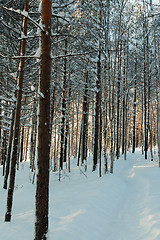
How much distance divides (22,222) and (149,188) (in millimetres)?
4896

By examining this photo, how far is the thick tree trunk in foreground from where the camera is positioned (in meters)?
3.35

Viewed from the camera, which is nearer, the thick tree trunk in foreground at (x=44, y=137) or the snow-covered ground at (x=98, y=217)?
the thick tree trunk in foreground at (x=44, y=137)

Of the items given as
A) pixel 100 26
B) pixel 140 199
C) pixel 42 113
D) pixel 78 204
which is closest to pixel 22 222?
pixel 78 204

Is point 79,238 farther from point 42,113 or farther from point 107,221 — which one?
point 42,113

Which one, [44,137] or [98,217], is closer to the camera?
[44,137]

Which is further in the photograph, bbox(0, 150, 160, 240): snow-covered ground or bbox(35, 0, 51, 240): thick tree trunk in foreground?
bbox(0, 150, 160, 240): snow-covered ground

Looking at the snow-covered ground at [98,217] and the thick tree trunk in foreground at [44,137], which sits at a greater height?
the thick tree trunk in foreground at [44,137]

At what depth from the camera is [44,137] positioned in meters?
3.49

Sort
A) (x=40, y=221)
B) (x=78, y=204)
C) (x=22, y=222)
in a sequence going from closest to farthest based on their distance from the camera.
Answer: (x=40, y=221), (x=22, y=222), (x=78, y=204)

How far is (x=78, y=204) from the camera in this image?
18.7 ft

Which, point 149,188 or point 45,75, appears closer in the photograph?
point 45,75

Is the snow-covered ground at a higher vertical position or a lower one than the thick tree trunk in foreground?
lower

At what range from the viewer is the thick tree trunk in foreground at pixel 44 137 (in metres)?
3.35

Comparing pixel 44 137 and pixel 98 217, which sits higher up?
pixel 44 137
